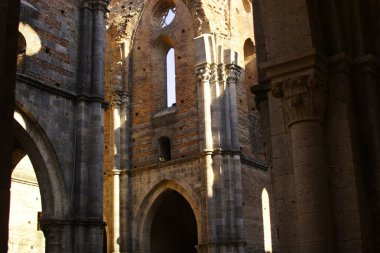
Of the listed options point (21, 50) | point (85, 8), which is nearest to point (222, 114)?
point (85, 8)

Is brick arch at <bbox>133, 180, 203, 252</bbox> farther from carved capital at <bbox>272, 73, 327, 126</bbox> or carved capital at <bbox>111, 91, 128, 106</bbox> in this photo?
carved capital at <bbox>272, 73, 327, 126</bbox>

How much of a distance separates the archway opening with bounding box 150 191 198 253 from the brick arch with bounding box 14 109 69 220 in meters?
9.25

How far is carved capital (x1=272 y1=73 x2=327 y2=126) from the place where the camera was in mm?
5387

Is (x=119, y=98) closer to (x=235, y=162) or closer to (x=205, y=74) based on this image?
(x=205, y=74)

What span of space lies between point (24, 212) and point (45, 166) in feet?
16.2

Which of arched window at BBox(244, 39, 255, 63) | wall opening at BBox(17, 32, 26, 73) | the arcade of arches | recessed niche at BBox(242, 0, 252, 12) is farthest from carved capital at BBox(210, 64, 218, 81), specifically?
wall opening at BBox(17, 32, 26, 73)

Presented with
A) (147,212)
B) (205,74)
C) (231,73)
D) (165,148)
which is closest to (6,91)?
(205,74)

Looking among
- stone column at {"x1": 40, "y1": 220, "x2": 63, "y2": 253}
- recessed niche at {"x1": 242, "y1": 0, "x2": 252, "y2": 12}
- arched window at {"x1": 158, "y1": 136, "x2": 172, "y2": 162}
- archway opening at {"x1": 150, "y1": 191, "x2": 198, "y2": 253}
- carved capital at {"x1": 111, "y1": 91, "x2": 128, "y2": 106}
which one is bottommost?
stone column at {"x1": 40, "y1": 220, "x2": 63, "y2": 253}

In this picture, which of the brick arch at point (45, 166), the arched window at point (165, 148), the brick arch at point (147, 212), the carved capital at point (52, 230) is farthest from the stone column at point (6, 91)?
the arched window at point (165, 148)

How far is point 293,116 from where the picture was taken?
546 cm

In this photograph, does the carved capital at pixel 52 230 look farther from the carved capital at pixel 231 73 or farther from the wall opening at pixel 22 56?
the carved capital at pixel 231 73

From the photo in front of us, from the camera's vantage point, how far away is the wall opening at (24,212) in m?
15.6

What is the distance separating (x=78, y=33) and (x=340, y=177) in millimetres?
9356

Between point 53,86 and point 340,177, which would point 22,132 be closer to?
point 53,86
